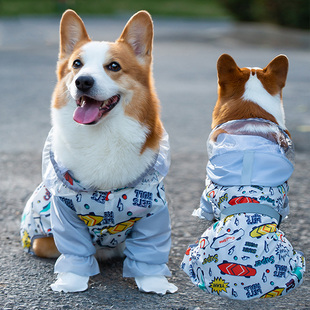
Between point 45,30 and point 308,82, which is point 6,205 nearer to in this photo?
point 308,82

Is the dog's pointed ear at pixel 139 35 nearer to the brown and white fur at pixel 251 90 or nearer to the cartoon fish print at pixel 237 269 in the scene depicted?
the brown and white fur at pixel 251 90

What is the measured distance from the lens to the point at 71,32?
10.4ft

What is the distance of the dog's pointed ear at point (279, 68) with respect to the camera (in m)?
2.94

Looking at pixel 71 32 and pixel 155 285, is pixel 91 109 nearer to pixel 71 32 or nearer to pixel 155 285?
pixel 71 32

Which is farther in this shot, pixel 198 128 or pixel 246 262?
pixel 198 128

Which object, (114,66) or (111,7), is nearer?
(114,66)

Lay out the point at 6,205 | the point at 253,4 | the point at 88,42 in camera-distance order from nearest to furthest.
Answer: the point at 88,42
the point at 6,205
the point at 253,4

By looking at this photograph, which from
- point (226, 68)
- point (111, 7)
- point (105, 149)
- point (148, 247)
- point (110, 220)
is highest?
point (226, 68)

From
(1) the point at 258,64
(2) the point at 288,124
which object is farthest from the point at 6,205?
(1) the point at 258,64

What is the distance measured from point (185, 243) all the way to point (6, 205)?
4.92 feet

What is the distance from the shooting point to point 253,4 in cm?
1872

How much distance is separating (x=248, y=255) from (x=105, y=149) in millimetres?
949

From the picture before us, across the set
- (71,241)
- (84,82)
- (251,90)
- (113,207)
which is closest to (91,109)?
(84,82)

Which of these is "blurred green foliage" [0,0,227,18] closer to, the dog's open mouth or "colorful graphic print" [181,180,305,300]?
the dog's open mouth
